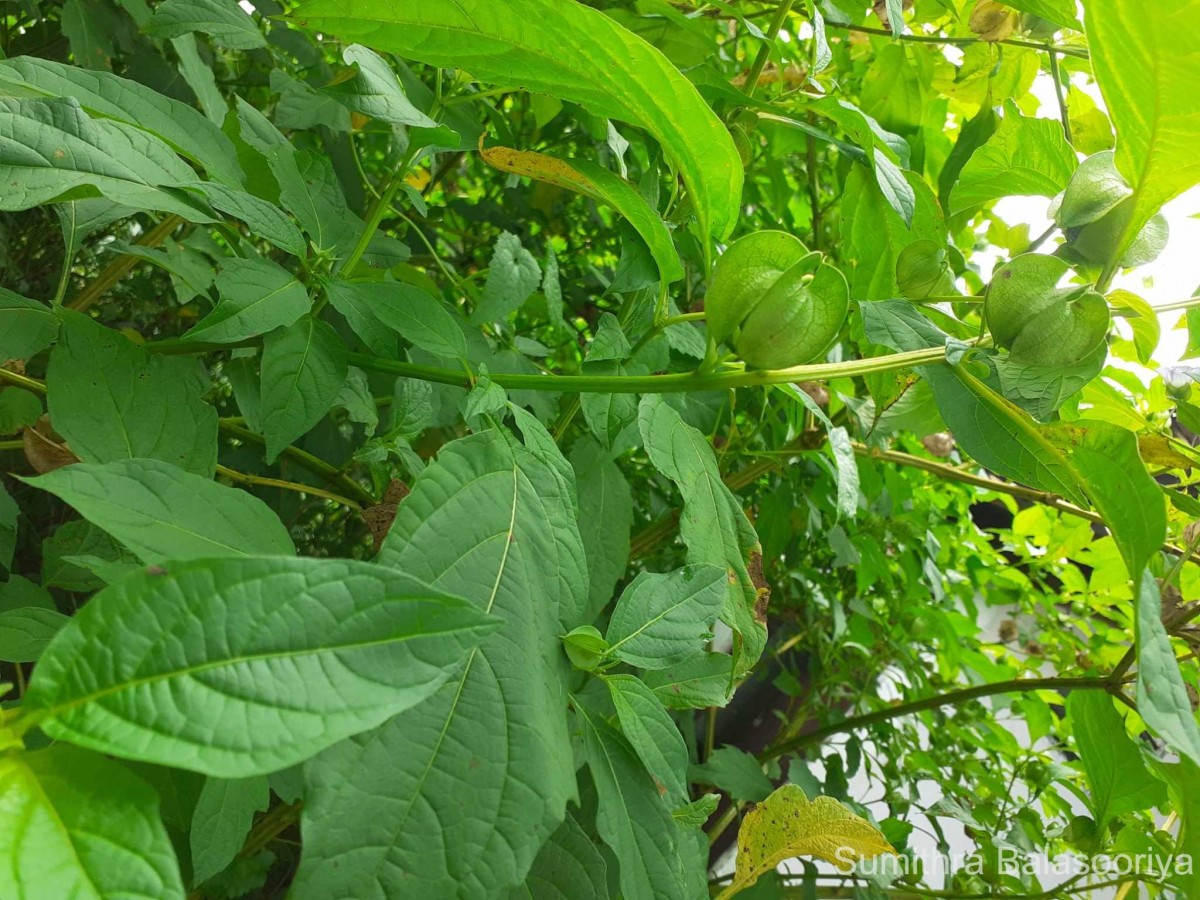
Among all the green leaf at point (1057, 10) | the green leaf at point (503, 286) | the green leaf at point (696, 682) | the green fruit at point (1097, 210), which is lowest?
the green leaf at point (696, 682)

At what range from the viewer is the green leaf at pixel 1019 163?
0.52 meters

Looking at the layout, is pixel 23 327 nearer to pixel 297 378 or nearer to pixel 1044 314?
pixel 297 378

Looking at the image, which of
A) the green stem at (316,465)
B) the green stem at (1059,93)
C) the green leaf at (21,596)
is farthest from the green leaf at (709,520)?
the green stem at (1059,93)

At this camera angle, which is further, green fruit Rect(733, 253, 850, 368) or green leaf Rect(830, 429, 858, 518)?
green leaf Rect(830, 429, 858, 518)

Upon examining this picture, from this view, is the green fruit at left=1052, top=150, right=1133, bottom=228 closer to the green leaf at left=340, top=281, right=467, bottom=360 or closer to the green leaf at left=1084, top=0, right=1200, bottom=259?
the green leaf at left=1084, top=0, right=1200, bottom=259

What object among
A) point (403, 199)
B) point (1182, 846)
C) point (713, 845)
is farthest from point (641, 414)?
point (713, 845)

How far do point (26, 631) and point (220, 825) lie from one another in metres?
0.12

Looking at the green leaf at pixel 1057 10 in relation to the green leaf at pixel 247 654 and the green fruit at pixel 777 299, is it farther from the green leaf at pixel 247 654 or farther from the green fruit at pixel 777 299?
the green leaf at pixel 247 654

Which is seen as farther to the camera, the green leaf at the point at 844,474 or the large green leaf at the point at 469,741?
the green leaf at the point at 844,474

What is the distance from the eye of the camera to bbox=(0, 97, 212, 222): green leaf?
12.9 inches

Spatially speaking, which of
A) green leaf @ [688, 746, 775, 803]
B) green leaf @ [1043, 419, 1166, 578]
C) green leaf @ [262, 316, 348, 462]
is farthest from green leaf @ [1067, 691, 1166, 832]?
green leaf @ [262, 316, 348, 462]

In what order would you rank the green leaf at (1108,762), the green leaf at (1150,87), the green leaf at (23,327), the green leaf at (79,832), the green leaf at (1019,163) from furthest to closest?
the green leaf at (1108,762) → the green leaf at (1019,163) → the green leaf at (23,327) → the green leaf at (1150,87) → the green leaf at (79,832)

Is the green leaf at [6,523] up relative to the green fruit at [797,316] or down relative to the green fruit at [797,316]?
down

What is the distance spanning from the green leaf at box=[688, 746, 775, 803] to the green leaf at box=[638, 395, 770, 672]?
0.34 m
